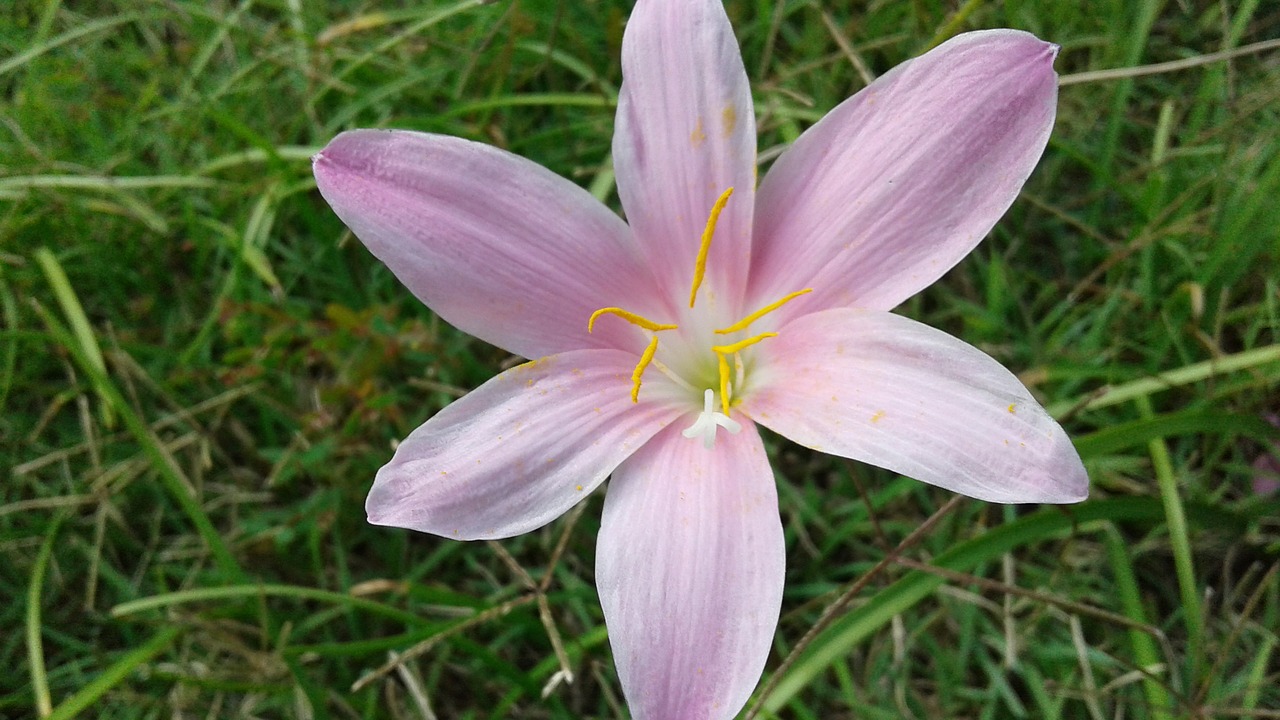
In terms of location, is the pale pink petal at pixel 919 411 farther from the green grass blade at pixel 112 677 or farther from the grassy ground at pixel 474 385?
the green grass blade at pixel 112 677

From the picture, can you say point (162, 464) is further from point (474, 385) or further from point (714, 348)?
point (714, 348)

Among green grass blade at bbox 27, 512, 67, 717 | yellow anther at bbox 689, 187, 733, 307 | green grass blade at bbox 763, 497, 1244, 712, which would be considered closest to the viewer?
yellow anther at bbox 689, 187, 733, 307

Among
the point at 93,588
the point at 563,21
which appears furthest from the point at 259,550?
the point at 563,21

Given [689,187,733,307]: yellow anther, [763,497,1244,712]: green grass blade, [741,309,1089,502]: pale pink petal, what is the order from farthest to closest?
[763,497,1244,712]: green grass blade, [689,187,733,307]: yellow anther, [741,309,1089,502]: pale pink petal

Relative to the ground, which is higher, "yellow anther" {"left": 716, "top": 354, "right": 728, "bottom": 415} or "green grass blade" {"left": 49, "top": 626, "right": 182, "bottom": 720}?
"yellow anther" {"left": 716, "top": 354, "right": 728, "bottom": 415}

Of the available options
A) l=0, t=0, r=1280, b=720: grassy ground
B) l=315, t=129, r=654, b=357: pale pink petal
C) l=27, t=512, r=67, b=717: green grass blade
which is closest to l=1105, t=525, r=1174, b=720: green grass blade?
l=0, t=0, r=1280, b=720: grassy ground

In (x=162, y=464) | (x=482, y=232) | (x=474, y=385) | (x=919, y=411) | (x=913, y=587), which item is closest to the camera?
(x=919, y=411)

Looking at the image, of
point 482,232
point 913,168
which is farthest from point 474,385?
point 913,168

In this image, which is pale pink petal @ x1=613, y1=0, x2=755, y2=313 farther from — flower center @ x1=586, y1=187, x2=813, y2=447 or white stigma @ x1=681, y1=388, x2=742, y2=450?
white stigma @ x1=681, y1=388, x2=742, y2=450
